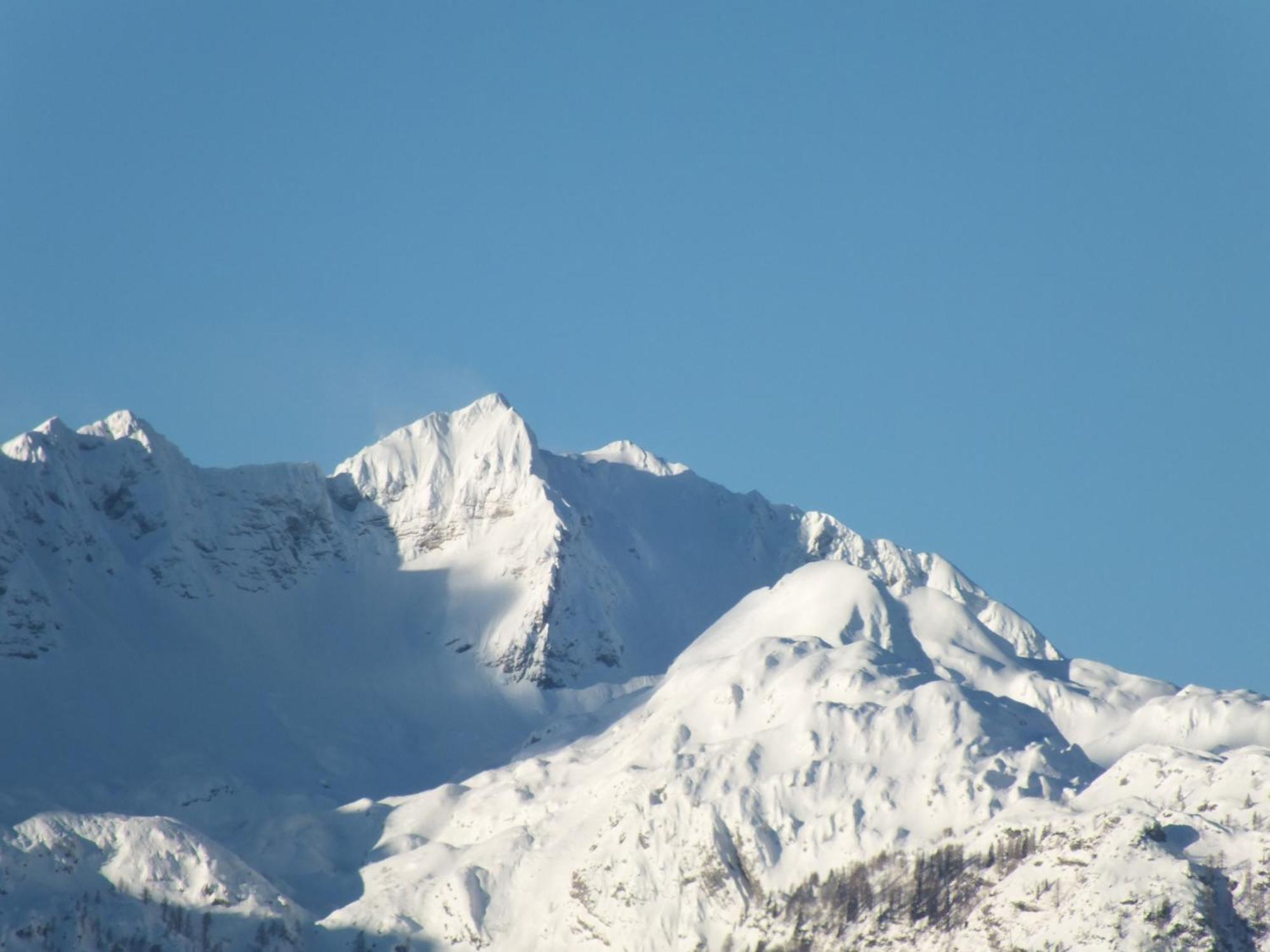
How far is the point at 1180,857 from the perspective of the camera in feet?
655

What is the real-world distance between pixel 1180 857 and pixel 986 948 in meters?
16.8

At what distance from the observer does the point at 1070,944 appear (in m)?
194

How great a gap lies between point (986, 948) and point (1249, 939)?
20129 mm

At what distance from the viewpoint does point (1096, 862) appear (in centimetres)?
19862

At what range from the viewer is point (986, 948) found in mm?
199750

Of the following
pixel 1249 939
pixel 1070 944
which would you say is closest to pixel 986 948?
pixel 1070 944

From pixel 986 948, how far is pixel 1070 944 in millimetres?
8141

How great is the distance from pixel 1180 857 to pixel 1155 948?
10.1 metres

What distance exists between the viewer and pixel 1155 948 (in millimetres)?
192125

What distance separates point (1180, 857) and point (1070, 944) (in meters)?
12.5

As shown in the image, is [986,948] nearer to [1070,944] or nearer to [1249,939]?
[1070,944]

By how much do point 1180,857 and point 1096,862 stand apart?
688 cm
